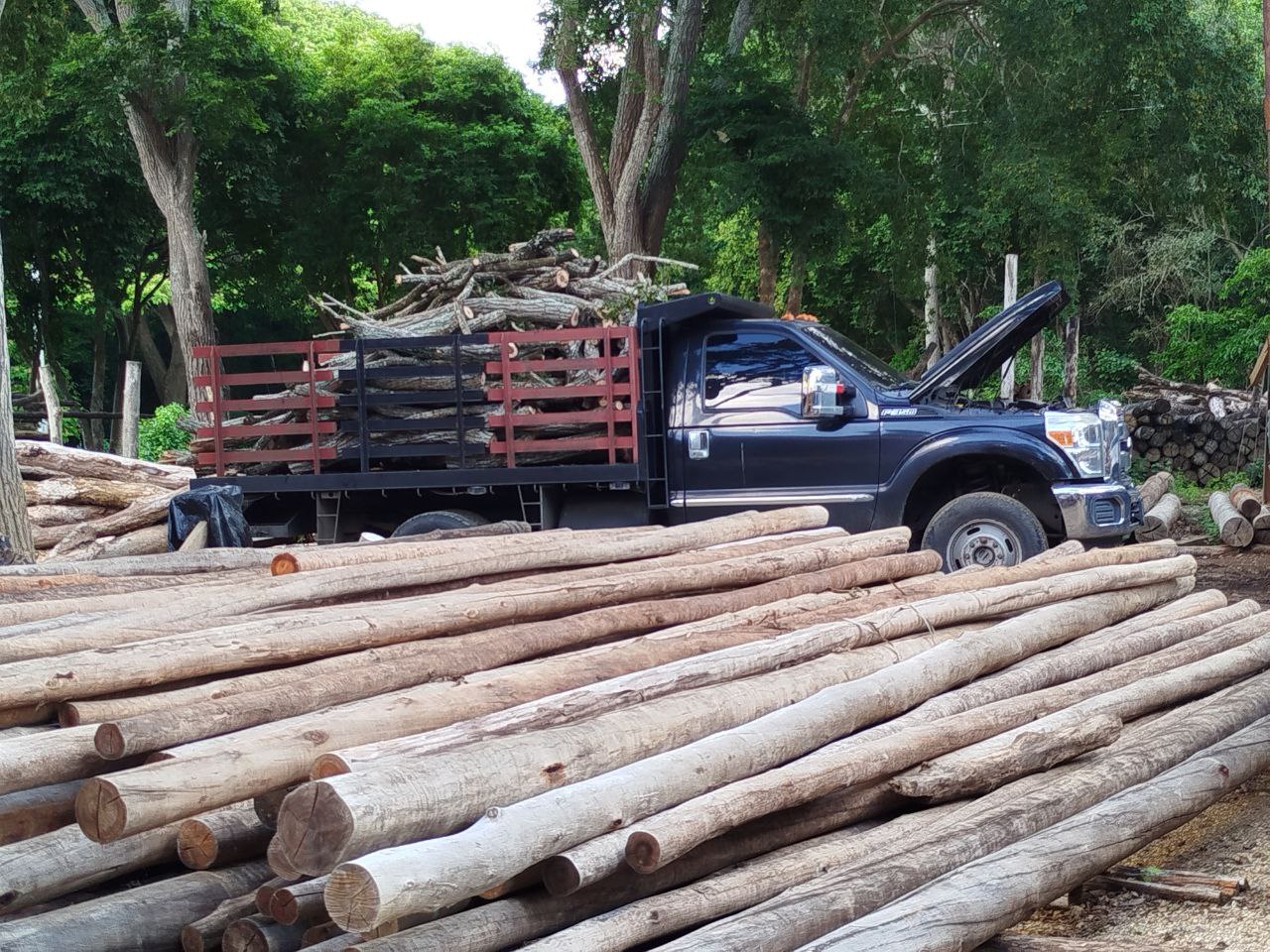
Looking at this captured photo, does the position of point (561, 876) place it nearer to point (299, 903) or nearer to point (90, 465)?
point (299, 903)

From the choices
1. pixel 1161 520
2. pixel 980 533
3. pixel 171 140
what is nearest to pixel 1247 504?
pixel 1161 520

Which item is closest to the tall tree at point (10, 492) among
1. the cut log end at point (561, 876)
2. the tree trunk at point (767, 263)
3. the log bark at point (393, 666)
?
the log bark at point (393, 666)

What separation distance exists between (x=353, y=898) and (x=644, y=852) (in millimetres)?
797

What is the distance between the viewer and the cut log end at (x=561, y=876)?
334 cm

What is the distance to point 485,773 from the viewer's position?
11.3ft

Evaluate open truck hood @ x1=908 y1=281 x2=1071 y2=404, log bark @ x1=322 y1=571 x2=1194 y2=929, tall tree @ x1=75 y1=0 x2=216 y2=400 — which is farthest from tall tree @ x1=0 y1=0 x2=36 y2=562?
tall tree @ x1=75 y1=0 x2=216 y2=400

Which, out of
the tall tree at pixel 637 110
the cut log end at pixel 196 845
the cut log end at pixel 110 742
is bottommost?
the cut log end at pixel 196 845

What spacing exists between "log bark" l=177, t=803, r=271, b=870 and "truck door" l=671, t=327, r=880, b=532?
623 centimetres

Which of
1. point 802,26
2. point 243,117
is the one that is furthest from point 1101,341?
point 243,117

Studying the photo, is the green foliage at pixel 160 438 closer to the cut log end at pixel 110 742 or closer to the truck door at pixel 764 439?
the truck door at pixel 764 439

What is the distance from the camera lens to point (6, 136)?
1080 inches

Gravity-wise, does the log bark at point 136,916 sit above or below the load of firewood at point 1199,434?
below

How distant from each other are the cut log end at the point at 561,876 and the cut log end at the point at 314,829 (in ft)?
1.90

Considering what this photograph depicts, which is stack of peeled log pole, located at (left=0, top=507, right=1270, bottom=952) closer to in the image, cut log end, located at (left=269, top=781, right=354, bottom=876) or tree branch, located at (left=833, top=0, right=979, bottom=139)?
cut log end, located at (left=269, top=781, right=354, bottom=876)
